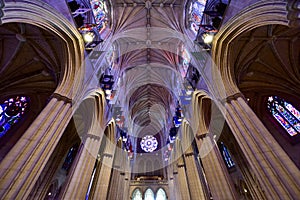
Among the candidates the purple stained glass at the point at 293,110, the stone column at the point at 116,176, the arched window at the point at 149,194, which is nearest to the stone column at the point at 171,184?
the arched window at the point at 149,194

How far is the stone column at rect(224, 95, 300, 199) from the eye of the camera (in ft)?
12.0

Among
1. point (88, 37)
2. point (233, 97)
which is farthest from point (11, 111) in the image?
point (233, 97)

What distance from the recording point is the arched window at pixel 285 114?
10203 mm

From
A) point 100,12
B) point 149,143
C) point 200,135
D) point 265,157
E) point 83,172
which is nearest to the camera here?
point 265,157

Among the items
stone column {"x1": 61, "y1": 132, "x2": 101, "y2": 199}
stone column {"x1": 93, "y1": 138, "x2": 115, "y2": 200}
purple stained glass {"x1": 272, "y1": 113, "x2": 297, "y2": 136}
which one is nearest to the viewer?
stone column {"x1": 61, "y1": 132, "x2": 101, "y2": 199}

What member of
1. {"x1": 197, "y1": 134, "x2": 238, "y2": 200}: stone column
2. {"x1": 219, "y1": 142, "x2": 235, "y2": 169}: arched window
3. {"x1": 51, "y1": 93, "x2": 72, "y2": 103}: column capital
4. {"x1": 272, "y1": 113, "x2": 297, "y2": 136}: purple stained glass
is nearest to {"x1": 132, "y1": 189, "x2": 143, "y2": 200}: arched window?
{"x1": 219, "y1": 142, "x2": 235, "y2": 169}: arched window

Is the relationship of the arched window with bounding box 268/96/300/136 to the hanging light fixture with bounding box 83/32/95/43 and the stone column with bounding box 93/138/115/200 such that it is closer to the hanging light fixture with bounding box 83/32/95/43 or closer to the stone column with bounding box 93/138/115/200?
the stone column with bounding box 93/138/115/200

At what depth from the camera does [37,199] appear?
35.0 feet

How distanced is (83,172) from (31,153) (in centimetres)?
375

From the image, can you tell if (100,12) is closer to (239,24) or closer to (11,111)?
(239,24)

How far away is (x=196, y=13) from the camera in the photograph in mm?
10320

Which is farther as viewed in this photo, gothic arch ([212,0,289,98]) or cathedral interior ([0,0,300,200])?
cathedral interior ([0,0,300,200])

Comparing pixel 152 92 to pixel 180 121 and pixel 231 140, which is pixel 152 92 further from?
pixel 231 140

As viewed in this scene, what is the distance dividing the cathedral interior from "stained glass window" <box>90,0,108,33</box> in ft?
0.22
